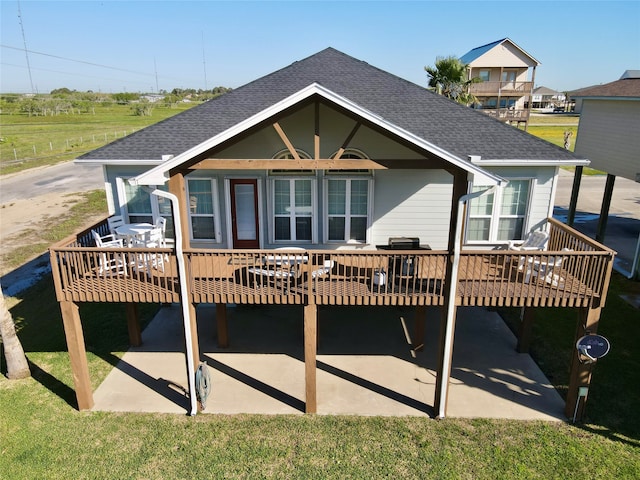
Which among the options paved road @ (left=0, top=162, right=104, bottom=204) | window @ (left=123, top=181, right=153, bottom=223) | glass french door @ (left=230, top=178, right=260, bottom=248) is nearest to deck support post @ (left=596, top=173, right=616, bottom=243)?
glass french door @ (left=230, top=178, right=260, bottom=248)

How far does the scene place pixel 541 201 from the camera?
38.9ft

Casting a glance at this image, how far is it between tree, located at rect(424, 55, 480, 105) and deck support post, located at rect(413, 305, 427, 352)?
17.5 meters

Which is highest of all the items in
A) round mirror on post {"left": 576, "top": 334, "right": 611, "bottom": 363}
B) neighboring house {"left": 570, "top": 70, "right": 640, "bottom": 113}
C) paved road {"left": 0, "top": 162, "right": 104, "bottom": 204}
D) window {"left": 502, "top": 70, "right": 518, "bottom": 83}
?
window {"left": 502, "top": 70, "right": 518, "bottom": 83}

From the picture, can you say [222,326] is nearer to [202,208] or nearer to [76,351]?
[202,208]

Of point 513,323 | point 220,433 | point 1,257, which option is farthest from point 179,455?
point 1,257

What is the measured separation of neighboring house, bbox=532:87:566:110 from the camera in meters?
112

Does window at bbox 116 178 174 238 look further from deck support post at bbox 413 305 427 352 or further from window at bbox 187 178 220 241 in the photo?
deck support post at bbox 413 305 427 352

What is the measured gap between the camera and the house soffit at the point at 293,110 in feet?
26.2

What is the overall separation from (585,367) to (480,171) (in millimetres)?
4693

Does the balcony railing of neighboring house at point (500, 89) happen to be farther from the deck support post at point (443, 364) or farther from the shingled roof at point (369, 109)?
the deck support post at point (443, 364)

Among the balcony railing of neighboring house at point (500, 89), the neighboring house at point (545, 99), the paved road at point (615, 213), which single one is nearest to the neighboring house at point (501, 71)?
the balcony railing of neighboring house at point (500, 89)

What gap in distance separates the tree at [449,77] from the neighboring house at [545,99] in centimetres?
10036

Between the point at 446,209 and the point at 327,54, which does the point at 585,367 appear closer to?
the point at 446,209

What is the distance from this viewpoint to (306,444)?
8734mm
